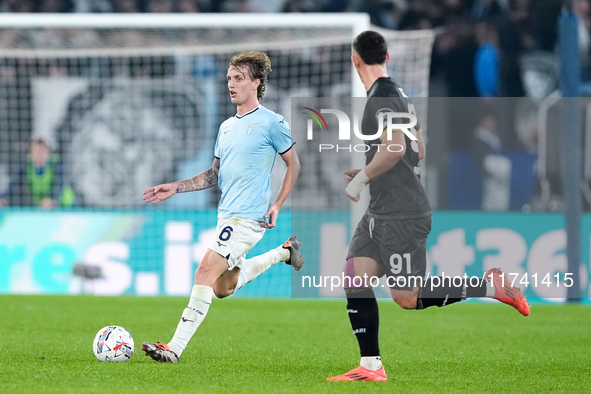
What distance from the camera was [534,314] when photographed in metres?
11.7

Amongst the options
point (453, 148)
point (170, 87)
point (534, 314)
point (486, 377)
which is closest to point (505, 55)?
point (453, 148)

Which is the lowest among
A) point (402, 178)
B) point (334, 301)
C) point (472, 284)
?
point (334, 301)

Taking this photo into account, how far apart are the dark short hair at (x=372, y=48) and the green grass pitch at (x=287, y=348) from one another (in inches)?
76.1

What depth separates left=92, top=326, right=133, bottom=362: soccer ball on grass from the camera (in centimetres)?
689

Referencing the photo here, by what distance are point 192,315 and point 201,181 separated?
3.07 feet

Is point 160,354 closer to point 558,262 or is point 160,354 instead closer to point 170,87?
point 558,262

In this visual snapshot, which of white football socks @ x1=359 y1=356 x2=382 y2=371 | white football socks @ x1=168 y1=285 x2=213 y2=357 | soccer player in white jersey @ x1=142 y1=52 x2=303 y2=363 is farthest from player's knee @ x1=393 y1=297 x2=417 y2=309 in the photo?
white football socks @ x1=168 y1=285 x2=213 y2=357

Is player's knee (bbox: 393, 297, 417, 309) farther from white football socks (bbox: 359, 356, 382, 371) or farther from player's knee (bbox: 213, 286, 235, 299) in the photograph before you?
player's knee (bbox: 213, 286, 235, 299)

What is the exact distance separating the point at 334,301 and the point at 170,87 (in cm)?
510

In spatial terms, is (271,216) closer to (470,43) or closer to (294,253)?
(294,253)

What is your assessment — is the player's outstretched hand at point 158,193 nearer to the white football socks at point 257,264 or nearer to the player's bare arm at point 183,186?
the player's bare arm at point 183,186

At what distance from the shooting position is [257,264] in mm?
7492

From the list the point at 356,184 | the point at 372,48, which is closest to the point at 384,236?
the point at 356,184

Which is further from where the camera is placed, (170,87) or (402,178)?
(170,87)
